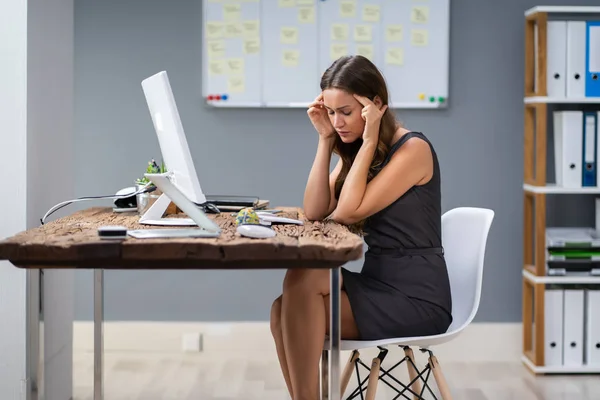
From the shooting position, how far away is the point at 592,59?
3.69m

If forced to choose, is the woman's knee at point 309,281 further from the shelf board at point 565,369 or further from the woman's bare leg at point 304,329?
the shelf board at point 565,369

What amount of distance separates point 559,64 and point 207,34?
1.63 m

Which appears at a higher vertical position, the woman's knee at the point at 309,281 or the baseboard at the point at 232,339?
the woman's knee at the point at 309,281

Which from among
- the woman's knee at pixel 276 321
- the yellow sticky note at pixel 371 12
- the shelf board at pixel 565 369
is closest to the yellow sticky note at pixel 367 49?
the yellow sticky note at pixel 371 12

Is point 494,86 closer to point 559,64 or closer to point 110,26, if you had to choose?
point 559,64

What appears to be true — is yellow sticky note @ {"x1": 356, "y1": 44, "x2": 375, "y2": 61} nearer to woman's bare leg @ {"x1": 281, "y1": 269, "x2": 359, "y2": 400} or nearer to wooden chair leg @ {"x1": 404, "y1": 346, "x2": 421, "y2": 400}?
wooden chair leg @ {"x1": 404, "y1": 346, "x2": 421, "y2": 400}

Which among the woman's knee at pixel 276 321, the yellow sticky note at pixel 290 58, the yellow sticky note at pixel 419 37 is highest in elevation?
the yellow sticky note at pixel 419 37

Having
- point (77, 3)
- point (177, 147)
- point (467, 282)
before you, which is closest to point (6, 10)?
point (177, 147)

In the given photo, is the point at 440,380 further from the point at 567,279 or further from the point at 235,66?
the point at 235,66

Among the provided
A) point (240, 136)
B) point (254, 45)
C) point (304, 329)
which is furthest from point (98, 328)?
point (254, 45)

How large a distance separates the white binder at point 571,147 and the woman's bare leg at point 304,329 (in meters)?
1.88

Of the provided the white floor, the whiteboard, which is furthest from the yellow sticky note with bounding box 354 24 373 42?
the white floor

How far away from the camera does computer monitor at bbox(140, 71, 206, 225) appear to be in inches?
90.0

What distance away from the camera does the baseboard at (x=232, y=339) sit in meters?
3.98
